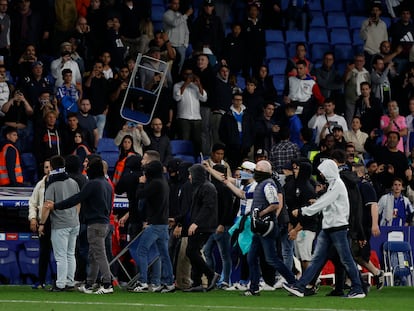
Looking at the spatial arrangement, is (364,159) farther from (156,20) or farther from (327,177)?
(327,177)

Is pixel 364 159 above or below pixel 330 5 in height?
below

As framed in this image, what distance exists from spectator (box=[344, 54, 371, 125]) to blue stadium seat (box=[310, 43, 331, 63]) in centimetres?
175

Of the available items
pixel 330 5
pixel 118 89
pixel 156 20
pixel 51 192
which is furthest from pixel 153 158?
pixel 330 5

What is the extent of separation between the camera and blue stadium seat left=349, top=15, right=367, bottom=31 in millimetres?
33406

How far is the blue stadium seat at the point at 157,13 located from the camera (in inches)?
1254

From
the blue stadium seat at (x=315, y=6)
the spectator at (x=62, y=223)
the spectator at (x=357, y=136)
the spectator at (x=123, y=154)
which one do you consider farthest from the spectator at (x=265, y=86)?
the spectator at (x=62, y=223)


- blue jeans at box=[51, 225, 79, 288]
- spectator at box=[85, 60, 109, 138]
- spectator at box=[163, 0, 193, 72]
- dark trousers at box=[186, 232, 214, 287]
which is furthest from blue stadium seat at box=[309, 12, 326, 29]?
blue jeans at box=[51, 225, 79, 288]

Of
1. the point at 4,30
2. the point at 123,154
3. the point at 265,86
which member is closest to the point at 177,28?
the point at 265,86

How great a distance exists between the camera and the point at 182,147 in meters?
28.3

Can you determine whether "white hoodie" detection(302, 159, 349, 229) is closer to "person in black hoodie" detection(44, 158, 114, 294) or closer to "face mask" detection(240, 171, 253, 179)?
"person in black hoodie" detection(44, 158, 114, 294)

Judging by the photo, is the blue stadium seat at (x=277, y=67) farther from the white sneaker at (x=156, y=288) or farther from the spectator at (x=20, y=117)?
the white sneaker at (x=156, y=288)

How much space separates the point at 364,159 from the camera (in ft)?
95.7

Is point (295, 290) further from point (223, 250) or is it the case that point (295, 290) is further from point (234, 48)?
point (234, 48)

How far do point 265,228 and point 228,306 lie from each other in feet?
7.23
